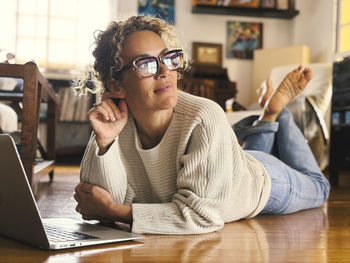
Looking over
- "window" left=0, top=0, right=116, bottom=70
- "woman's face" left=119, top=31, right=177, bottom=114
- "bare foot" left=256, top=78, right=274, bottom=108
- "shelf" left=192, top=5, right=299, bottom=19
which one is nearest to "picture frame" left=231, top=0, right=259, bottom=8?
"shelf" left=192, top=5, right=299, bottom=19

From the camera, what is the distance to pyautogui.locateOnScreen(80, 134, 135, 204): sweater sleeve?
1.19m

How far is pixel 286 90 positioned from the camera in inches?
71.3

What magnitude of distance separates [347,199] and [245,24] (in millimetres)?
3421

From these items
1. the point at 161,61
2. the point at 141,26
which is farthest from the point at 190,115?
the point at 141,26

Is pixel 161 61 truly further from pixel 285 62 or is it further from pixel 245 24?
pixel 245 24

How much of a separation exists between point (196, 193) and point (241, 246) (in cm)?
16

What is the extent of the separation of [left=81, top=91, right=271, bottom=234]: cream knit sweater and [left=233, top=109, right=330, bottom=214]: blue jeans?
10.8 inches


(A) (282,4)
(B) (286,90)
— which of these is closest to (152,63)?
(B) (286,90)

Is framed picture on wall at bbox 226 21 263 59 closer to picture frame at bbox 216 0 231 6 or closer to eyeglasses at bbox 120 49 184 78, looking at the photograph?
picture frame at bbox 216 0 231 6

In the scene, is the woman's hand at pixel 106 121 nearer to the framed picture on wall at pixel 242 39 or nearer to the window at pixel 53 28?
the window at pixel 53 28

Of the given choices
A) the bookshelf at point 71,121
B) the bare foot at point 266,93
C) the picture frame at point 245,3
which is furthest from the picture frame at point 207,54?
the bare foot at point 266,93

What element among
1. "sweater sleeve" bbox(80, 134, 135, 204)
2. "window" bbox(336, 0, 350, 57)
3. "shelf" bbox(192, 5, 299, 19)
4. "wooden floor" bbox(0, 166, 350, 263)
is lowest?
"wooden floor" bbox(0, 166, 350, 263)

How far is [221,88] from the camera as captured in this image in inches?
190

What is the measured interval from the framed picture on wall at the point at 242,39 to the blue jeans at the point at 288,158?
3507mm
